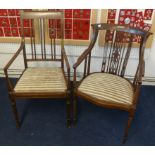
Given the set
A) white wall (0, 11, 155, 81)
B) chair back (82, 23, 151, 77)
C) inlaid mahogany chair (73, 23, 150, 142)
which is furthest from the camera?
white wall (0, 11, 155, 81)

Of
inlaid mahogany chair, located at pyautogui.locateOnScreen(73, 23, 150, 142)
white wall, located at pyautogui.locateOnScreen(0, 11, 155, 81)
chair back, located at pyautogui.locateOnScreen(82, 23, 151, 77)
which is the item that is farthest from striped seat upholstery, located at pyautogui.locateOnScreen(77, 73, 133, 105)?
white wall, located at pyautogui.locateOnScreen(0, 11, 155, 81)

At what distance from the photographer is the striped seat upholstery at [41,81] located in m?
1.55

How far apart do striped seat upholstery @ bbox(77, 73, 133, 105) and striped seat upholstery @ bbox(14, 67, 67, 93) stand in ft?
0.60

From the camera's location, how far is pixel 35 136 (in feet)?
5.64

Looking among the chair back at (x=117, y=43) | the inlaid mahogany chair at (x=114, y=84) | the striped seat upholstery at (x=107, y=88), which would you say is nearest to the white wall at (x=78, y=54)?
the chair back at (x=117, y=43)

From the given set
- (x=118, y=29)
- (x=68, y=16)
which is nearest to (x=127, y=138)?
(x=118, y=29)

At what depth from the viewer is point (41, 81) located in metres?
1.63

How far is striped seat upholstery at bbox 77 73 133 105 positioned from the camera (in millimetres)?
1496

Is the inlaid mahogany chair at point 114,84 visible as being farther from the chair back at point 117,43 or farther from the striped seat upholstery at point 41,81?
the striped seat upholstery at point 41,81

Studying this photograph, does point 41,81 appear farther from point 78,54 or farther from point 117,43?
point 117,43

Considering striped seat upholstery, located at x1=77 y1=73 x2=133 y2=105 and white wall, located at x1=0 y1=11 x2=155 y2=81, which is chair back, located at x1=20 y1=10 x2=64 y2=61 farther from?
striped seat upholstery, located at x1=77 y1=73 x2=133 y2=105

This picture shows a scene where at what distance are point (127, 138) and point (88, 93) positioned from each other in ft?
1.87

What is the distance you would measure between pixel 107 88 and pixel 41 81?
555 mm

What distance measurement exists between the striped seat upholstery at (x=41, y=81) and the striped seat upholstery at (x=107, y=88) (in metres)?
0.18
